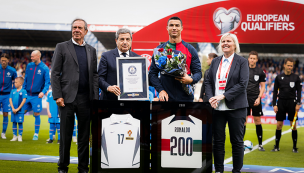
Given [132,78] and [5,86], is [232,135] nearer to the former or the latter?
[132,78]

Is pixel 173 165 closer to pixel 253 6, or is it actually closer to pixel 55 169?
pixel 55 169

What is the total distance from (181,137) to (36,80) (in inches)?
180

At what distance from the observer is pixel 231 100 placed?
335 cm

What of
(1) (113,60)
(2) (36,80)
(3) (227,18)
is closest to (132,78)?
(1) (113,60)

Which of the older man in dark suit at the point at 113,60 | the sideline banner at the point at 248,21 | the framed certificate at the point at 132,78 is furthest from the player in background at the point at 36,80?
the sideline banner at the point at 248,21

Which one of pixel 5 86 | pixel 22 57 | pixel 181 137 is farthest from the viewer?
pixel 22 57

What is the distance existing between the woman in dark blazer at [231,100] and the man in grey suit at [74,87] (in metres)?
1.57

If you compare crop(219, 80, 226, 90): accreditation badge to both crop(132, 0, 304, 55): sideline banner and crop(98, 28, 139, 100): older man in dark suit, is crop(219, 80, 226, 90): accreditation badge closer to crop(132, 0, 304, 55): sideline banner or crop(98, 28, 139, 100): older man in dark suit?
crop(98, 28, 139, 100): older man in dark suit

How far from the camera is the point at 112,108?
10.3ft

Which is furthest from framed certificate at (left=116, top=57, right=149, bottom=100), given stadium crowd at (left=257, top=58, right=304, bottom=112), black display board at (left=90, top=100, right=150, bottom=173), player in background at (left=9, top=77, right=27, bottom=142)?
stadium crowd at (left=257, top=58, right=304, bottom=112)

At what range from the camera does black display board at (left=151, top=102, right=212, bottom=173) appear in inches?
122

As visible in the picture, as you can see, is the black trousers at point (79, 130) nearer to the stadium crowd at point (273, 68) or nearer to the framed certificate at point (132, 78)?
the framed certificate at point (132, 78)

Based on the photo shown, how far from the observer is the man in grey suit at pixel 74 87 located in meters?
3.42

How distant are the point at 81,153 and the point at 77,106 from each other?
592 mm
